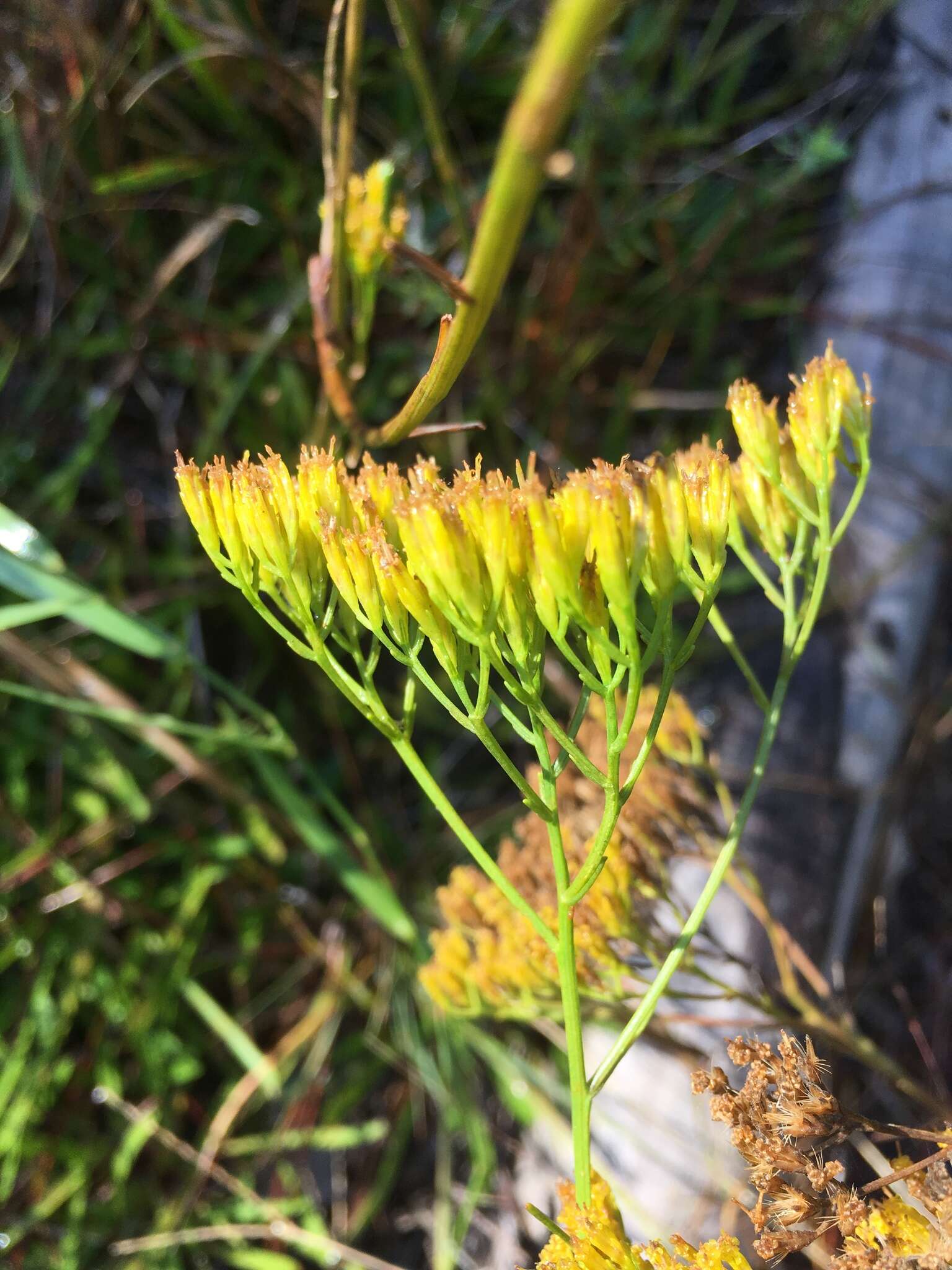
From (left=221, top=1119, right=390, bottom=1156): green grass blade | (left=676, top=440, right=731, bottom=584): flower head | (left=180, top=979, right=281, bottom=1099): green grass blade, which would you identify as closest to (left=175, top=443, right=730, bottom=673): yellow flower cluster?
(left=676, top=440, right=731, bottom=584): flower head

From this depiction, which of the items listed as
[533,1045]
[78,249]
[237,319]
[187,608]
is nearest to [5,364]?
[78,249]

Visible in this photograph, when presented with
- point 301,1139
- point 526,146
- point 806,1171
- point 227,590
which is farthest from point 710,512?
point 301,1139

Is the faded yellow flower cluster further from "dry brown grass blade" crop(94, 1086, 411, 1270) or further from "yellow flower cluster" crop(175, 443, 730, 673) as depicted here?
"dry brown grass blade" crop(94, 1086, 411, 1270)

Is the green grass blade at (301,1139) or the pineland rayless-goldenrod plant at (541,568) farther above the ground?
the pineland rayless-goldenrod plant at (541,568)

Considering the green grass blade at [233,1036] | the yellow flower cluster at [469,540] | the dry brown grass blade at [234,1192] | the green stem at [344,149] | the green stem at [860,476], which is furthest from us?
the green grass blade at [233,1036]

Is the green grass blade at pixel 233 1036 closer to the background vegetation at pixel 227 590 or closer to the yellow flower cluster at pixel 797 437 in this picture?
the background vegetation at pixel 227 590

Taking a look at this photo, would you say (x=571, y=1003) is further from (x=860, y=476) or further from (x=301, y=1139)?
(x=301, y=1139)

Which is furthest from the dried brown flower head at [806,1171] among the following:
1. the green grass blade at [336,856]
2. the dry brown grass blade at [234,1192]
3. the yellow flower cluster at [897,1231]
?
the dry brown grass blade at [234,1192]
